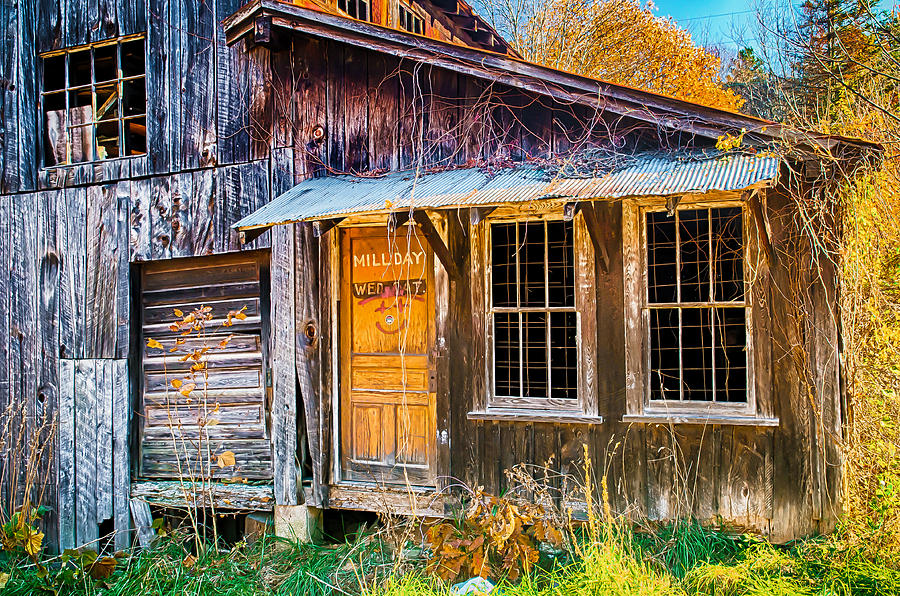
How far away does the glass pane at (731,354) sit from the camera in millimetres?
5777

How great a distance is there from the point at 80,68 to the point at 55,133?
873mm

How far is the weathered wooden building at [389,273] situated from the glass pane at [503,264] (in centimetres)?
3

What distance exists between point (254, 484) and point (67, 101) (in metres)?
5.12

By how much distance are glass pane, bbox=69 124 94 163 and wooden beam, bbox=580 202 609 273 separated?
6.03m

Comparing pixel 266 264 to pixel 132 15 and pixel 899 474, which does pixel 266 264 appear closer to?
pixel 132 15

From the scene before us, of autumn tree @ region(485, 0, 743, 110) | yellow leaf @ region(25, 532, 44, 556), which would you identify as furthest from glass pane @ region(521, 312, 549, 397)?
autumn tree @ region(485, 0, 743, 110)

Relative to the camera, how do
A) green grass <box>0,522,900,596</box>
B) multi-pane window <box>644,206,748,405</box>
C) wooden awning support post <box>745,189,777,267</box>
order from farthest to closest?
multi-pane window <box>644,206,748,405</box>
wooden awning support post <box>745,189,777,267</box>
green grass <box>0,522,900,596</box>

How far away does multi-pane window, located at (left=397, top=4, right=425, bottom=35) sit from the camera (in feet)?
33.8

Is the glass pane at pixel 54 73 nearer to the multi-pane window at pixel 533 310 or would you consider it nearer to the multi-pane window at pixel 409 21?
the multi-pane window at pixel 409 21

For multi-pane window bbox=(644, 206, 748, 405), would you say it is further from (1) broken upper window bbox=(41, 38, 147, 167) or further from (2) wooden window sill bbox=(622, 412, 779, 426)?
(1) broken upper window bbox=(41, 38, 147, 167)

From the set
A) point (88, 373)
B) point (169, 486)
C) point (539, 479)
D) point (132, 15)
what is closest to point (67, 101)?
point (132, 15)

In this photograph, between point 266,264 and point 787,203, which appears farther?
point 266,264

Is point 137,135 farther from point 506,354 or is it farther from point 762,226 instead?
point 762,226

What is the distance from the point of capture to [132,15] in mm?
7867
